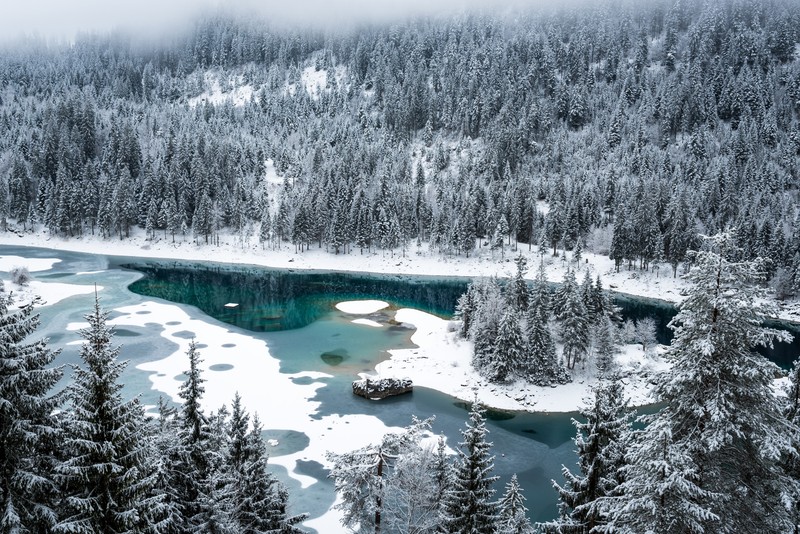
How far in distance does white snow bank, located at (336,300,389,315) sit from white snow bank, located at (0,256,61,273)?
69.3 meters

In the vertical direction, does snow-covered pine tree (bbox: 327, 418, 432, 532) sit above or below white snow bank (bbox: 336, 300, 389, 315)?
above

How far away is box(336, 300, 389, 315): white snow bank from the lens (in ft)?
306

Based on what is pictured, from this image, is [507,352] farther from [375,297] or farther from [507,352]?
[375,297]

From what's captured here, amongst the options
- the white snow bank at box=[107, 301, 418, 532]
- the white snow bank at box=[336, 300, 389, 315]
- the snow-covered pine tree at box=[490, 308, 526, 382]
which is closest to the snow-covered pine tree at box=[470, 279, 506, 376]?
the snow-covered pine tree at box=[490, 308, 526, 382]

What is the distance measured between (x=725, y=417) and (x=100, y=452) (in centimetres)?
1581

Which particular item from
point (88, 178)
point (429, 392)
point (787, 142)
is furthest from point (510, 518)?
point (787, 142)

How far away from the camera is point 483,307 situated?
2697 inches

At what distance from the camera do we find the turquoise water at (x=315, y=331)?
46.7m

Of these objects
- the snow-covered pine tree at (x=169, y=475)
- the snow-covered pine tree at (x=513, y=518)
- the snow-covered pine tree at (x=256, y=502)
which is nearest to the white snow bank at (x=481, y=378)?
the snow-covered pine tree at (x=513, y=518)

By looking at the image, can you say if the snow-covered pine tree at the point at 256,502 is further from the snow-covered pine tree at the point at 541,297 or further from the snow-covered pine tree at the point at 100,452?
the snow-covered pine tree at the point at 541,297

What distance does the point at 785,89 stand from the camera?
643ft

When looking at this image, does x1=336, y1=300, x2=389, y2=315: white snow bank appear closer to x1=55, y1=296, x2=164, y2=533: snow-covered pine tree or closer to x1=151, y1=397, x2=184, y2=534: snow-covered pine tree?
x1=151, y1=397, x2=184, y2=534: snow-covered pine tree

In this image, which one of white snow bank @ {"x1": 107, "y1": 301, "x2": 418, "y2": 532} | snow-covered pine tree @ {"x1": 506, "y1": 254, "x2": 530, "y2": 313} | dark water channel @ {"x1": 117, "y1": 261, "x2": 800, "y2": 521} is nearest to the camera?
white snow bank @ {"x1": 107, "y1": 301, "x2": 418, "y2": 532}

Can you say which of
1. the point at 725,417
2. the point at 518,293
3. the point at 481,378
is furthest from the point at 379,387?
the point at 725,417
